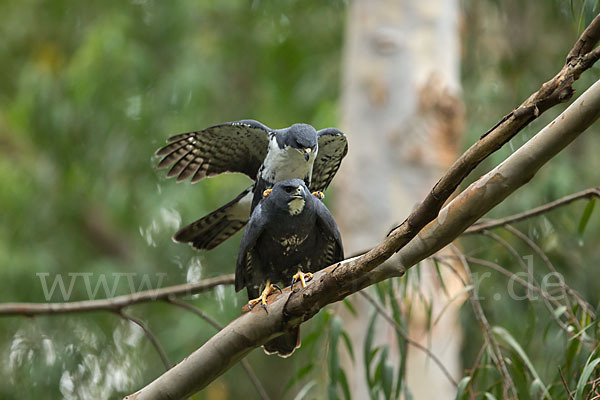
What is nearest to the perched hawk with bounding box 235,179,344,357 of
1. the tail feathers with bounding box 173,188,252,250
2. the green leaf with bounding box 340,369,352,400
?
the green leaf with bounding box 340,369,352,400

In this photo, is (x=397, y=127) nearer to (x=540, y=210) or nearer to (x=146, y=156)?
(x=540, y=210)

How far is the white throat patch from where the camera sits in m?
3.04

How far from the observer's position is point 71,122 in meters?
7.28

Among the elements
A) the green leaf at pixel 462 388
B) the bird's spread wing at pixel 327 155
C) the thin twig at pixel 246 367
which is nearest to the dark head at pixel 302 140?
the bird's spread wing at pixel 327 155

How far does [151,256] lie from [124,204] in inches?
25.6

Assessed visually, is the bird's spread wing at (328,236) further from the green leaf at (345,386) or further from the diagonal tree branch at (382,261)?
the diagonal tree branch at (382,261)

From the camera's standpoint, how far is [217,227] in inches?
141

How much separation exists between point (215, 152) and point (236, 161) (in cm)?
12

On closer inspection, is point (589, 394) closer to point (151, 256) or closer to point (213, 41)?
point (151, 256)

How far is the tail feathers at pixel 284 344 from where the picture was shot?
10.3 feet

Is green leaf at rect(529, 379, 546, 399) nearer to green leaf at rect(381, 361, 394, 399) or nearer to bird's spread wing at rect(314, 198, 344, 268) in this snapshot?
green leaf at rect(381, 361, 394, 399)

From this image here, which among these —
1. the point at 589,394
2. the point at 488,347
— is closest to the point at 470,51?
the point at 488,347

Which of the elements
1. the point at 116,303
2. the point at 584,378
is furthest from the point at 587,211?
the point at 116,303

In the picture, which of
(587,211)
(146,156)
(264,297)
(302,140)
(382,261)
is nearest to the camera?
(382,261)
